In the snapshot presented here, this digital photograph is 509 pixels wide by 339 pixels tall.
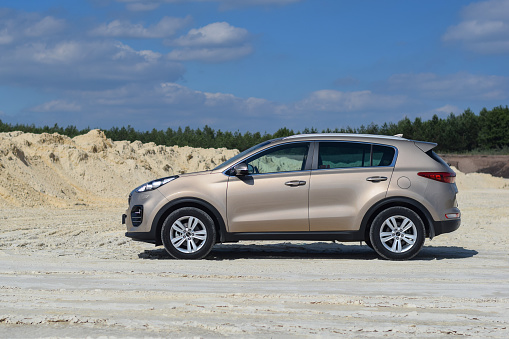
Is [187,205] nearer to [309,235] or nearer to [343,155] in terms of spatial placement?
[309,235]

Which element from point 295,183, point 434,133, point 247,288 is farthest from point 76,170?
point 434,133

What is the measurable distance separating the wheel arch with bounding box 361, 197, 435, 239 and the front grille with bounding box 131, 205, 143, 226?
3227mm

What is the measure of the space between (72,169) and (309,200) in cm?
2111

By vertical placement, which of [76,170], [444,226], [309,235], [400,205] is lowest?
[309,235]

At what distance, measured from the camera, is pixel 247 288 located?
23.6 ft

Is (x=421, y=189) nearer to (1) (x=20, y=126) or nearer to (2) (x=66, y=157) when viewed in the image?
(2) (x=66, y=157)

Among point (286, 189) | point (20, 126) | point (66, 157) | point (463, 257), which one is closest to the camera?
point (286, 189)

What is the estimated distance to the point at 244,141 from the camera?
180ft

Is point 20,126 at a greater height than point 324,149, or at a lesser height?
greater

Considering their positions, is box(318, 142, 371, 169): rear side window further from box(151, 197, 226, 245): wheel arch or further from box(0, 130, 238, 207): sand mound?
box(0, 130, 238, 207): sand mound

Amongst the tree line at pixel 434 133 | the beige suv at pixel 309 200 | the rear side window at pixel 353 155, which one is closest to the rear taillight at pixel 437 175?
the beige suv at pixel 309 200

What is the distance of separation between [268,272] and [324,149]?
2.14 meters

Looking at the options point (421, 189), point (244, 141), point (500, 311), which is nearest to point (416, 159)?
point (421, 189)

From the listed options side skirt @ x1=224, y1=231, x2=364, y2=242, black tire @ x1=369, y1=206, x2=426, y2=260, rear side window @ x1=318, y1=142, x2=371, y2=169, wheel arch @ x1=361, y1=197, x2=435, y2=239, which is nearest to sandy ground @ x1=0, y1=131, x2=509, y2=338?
black tire @ x1=369, y1=206, x2=426, y2=260
